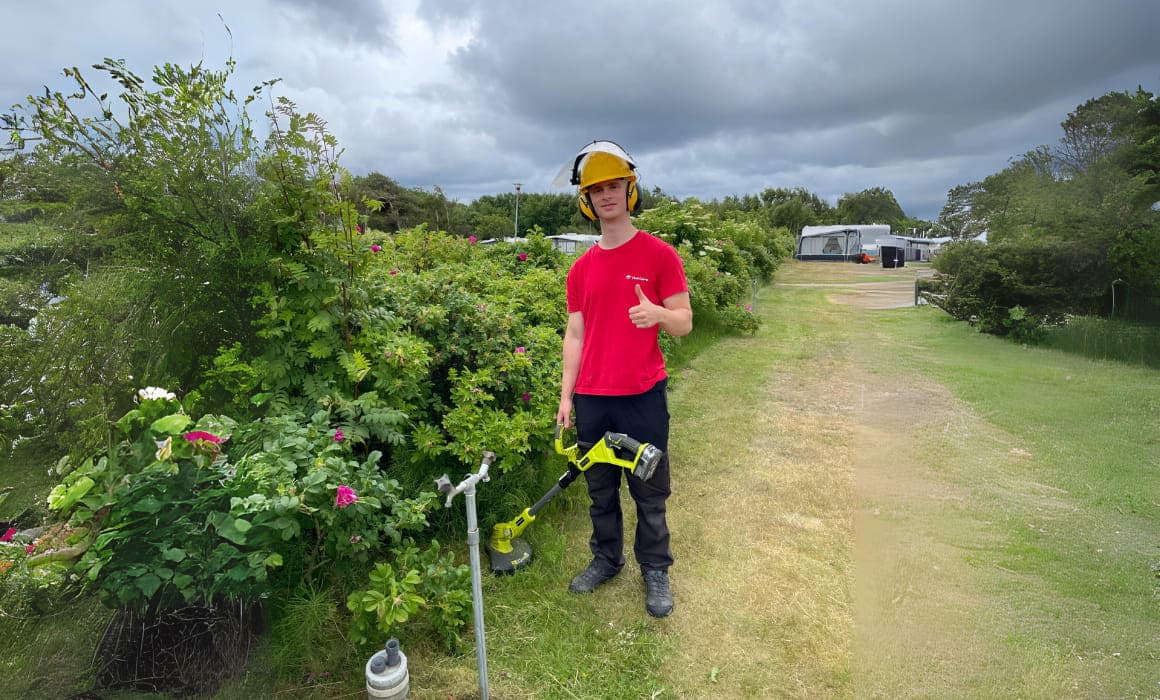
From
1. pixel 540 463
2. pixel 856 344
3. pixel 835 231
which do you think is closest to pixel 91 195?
pixel 540 463

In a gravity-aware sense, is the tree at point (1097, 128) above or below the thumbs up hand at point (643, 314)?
above

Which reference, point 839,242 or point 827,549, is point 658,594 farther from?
point 839,242

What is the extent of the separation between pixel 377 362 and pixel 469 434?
600mm

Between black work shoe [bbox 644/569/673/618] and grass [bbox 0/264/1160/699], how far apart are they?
6 centimetres

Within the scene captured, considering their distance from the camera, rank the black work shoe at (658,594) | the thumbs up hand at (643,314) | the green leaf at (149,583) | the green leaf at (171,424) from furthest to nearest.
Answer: the black work shoe at (658,594), the thumbs up hand at (643,314), the green leaf at (171,424), the green leaf at (149,583)

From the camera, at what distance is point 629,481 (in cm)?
287

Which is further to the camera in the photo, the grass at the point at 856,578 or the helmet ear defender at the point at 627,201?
the helmet ear defender at the point at 627,201

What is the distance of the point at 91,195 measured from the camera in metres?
2.30

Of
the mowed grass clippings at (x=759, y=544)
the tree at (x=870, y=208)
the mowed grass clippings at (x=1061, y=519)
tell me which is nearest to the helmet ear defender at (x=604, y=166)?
the mowed grass clippings at (x=759, y=544)

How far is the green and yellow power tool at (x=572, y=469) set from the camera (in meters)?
2.54

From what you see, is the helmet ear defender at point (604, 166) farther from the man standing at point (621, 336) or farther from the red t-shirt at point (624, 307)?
the red t-shirt at point (624, 307)

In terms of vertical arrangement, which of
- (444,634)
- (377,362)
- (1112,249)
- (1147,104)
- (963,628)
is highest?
(1147,104)

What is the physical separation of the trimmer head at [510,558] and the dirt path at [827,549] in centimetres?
83

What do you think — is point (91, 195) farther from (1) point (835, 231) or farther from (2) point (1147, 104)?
(1) point (835, 231)
